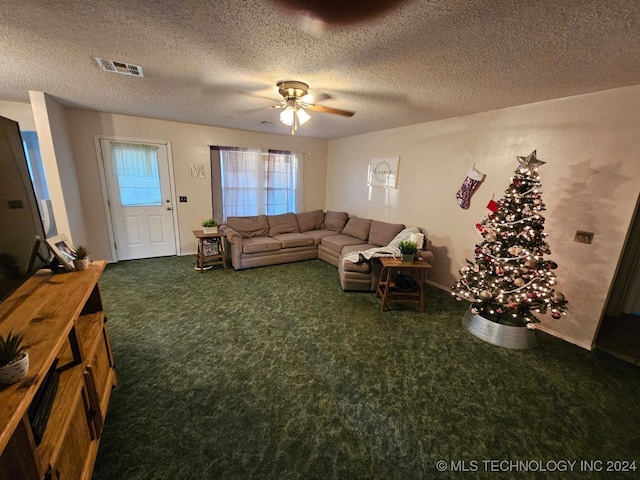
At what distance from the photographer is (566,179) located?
2.50m

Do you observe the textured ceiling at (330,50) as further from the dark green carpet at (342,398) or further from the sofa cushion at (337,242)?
the dark green carpet at (342,398)

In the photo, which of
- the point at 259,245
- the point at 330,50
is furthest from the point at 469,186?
the point at 259,245

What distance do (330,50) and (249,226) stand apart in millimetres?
3302

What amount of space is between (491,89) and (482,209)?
1.35 meters

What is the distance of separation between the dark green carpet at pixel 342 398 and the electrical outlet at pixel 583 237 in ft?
3.26

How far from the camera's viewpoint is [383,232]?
425cm

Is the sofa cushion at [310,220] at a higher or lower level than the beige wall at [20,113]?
lower

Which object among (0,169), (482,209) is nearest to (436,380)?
(482,209)

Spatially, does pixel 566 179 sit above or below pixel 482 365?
above

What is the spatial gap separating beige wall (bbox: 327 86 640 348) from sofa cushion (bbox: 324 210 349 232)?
1.67 meters

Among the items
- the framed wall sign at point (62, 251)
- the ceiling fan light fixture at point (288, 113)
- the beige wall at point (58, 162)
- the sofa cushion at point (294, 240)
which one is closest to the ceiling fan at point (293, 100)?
the ceiling fan light fixture at point (288, 113)

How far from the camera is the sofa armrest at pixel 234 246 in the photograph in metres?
4.08

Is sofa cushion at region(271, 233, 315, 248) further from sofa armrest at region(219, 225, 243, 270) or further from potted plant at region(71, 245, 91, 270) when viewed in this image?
potted plant at region(71, 245, 91, 270)

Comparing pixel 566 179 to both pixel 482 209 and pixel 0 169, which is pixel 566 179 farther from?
pixel 0 169
